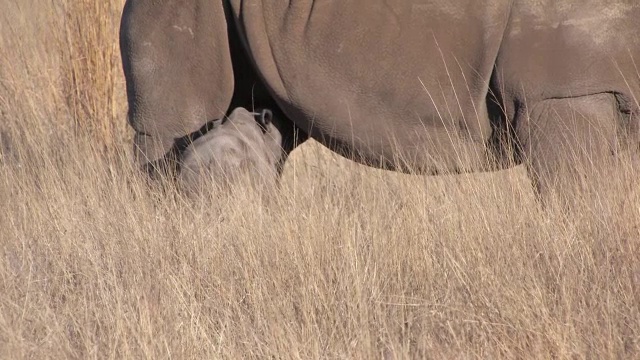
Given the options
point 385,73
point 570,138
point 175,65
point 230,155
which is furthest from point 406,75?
point 175,65

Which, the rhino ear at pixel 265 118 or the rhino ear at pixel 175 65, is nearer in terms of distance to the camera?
the rhino ear at pixel 175 65

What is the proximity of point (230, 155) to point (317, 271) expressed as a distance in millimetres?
1138

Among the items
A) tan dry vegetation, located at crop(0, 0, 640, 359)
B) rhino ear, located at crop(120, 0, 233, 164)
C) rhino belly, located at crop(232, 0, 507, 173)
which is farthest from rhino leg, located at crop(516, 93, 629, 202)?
rhino ear, located at crop(120, 0, 233, 164)

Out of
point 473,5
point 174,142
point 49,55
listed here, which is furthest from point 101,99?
point 473,5

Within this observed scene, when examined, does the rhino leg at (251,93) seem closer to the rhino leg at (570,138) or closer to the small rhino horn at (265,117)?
the small rhino horn at (265,117)

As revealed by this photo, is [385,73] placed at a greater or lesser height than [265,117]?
greater

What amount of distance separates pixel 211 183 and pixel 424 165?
0.86 m

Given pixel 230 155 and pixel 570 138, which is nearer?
pixel 570 138

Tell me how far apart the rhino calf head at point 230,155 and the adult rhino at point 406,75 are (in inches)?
3.9

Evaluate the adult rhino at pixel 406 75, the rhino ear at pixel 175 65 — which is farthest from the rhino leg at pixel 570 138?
the rhino ear at pixel 175 65

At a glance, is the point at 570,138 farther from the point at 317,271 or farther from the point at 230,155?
the point at 230,155

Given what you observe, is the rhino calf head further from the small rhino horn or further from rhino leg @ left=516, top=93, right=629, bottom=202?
rhino leg @ left=516, top=93, right=629, bottom=202

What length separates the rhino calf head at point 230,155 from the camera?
515 centimetres

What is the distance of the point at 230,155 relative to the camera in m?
5.16
